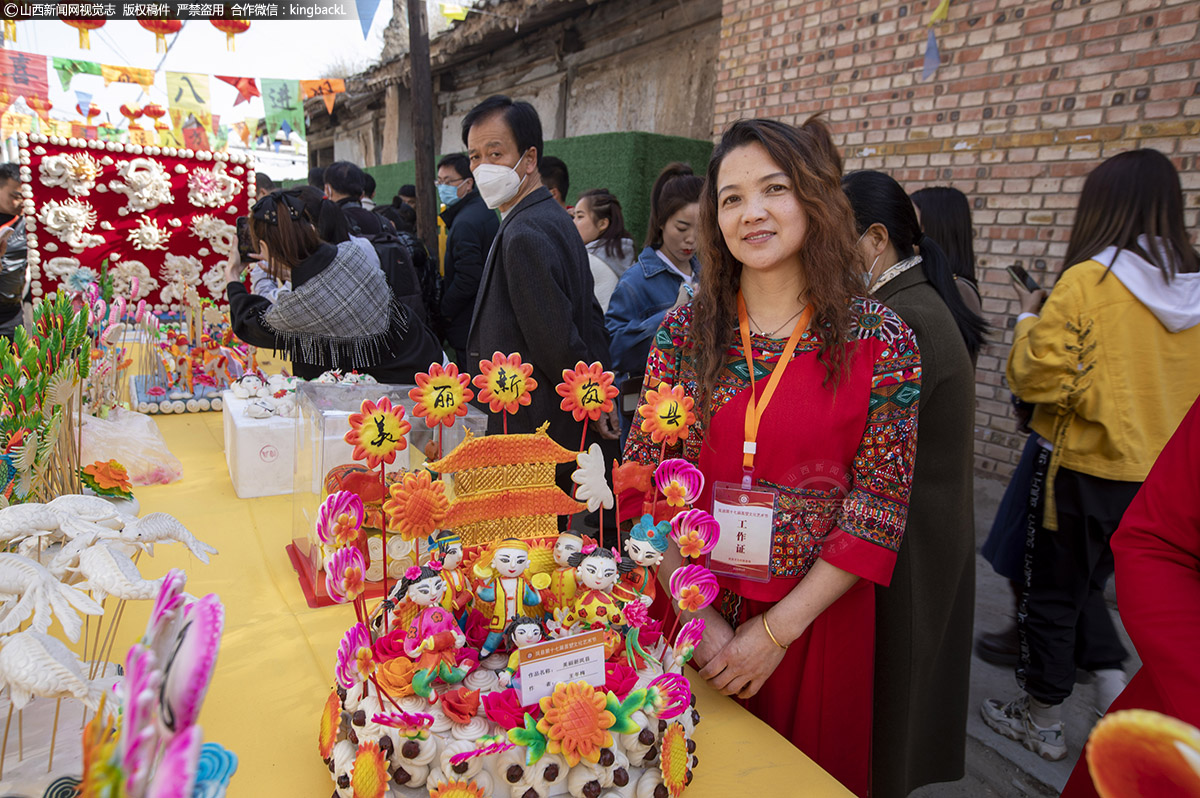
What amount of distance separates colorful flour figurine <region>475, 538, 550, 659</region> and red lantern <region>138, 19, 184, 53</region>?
1041 centimetres

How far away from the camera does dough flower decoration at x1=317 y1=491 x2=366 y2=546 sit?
3.34 ft

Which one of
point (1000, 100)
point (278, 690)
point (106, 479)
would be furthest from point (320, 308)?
point (1000, 100)

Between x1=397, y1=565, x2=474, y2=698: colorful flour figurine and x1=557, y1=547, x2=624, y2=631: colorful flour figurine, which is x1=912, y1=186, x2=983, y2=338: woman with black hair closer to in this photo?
x1=557, y1=547, x2=624, y2=631: colorful flour figurine

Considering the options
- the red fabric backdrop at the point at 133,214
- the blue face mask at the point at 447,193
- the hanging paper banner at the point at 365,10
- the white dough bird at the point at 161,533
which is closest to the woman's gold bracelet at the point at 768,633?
the white dough bird at the point at 161,533

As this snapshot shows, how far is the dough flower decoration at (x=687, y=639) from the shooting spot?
1.15m

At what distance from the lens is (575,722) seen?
97 centimetres

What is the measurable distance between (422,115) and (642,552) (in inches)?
217

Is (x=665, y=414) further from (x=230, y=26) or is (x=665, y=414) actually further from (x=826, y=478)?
(x=230, y=26)

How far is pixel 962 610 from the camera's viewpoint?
1701 millimetres

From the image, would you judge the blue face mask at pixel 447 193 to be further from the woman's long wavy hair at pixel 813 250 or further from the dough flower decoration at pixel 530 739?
the dough flower decoration at pixel 530 739

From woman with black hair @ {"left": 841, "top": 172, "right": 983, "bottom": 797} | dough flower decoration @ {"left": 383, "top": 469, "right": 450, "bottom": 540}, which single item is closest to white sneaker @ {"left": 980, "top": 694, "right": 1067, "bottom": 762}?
woman with black hair @ {"left": 841, "top": 172, "right": 983, "bottom": 797}

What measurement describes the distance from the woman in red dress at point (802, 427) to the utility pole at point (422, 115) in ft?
15.9

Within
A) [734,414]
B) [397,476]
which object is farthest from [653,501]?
[397,476]

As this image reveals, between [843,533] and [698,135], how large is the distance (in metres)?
6.14
